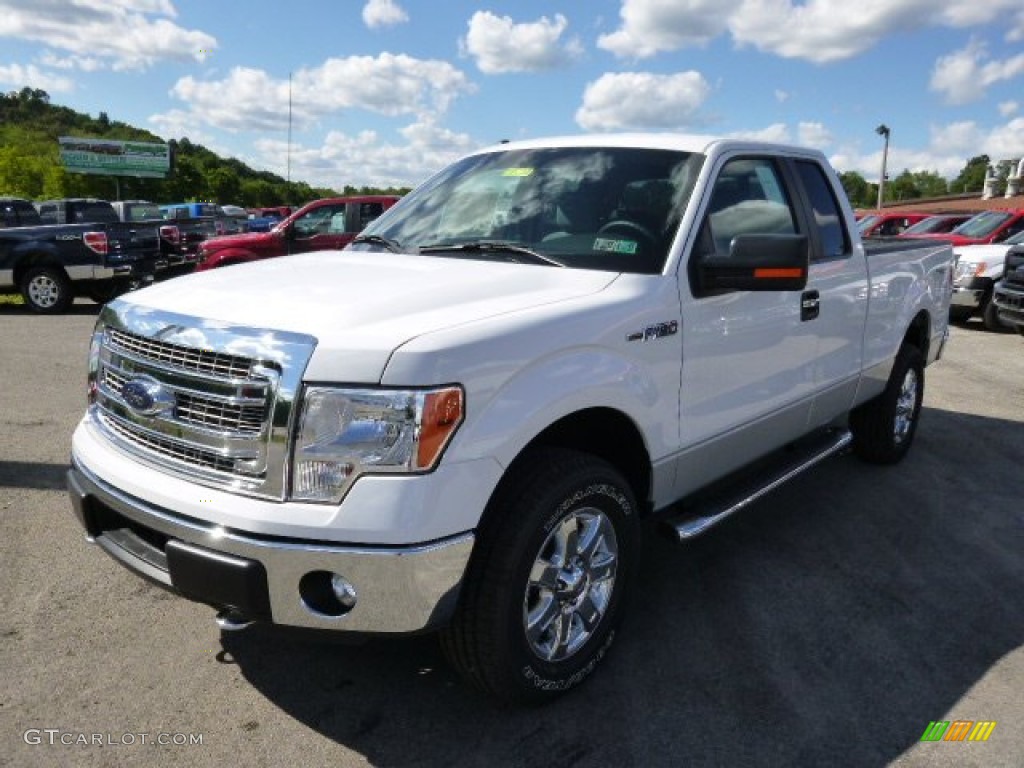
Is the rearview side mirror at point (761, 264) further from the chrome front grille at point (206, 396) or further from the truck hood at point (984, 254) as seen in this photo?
the truck hood at point (984, 254)

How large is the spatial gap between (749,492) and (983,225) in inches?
540

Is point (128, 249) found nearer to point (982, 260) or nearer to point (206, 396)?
point (206, 396)

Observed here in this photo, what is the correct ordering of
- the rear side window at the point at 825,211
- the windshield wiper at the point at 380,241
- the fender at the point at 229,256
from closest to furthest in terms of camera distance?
the windshield wiper at the point at 380,241 < the rear side window at the point at 825,211 < the fender at the point at 229,256

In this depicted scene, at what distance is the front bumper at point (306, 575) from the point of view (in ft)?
7.22

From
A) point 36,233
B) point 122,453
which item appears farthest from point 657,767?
point 36,233

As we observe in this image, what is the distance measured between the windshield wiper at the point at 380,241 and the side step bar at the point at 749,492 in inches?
64.8

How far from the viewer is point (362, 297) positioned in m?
2.60

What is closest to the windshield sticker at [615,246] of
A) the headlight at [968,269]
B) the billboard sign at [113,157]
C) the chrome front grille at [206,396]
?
the chrome front grille at [206,396]

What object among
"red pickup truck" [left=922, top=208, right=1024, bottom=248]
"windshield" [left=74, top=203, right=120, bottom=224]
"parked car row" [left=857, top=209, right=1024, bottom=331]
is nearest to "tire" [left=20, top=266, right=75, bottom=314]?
"windshield" [left=74, top=203, right=120, bottom=224]

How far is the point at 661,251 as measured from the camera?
3086 mm

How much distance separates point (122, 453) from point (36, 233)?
11.2 meters

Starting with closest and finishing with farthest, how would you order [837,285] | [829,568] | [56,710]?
1. [56,710]
2. [829,568]
3. [837,285]

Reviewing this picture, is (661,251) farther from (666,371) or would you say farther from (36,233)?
(36,233)

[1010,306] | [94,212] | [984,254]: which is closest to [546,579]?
[1010,306]
